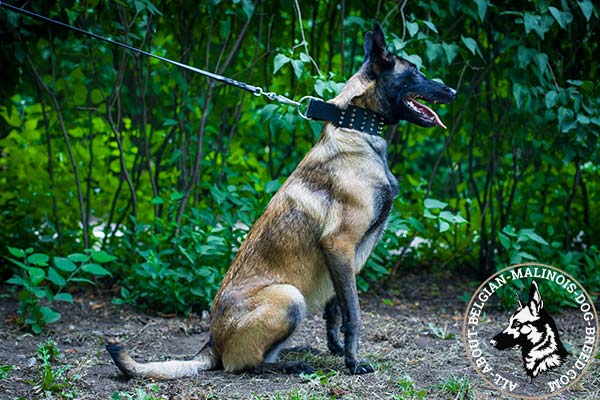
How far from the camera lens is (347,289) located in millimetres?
4047

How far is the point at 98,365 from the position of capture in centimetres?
439

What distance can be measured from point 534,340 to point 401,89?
66.2 inches

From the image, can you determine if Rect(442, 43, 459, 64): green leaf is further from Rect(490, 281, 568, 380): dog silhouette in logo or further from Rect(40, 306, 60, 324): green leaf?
Rect(40, 306, 60, 324): green leaf

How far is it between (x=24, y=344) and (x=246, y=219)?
1742 millimetres

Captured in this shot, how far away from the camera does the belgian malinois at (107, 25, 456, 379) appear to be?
4.02 m

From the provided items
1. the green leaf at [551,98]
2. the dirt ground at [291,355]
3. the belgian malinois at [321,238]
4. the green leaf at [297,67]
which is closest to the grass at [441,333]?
the dirt ground at [291,355]

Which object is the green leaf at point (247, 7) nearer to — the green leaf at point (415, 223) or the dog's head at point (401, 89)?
the dog's head at point (401, 89)

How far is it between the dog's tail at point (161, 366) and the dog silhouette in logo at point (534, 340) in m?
1.79

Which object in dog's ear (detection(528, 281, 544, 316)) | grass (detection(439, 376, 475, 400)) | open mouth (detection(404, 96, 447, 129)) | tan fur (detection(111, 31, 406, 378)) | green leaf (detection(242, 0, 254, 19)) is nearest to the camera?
grass (detection(439, 376, 475, 400))

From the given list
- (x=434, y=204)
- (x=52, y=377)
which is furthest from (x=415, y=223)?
(x=52, y=377)

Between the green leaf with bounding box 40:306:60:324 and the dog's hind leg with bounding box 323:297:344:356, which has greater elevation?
the dog's hind leg with bounding box 323:297:344:356

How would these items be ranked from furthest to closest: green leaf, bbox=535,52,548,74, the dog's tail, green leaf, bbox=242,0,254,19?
green leaf, bbox=535,52,548,74 < green leaf, bbox=242,0,254,19 < the dog's tail

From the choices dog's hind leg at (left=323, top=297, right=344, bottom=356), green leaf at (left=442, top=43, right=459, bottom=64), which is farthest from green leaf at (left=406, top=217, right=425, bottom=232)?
dog's hind leg at (left=323, top=297, right=344, bottom=356)

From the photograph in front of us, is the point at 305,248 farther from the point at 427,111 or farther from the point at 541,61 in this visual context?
the point at 541,61
